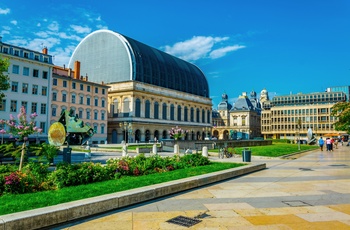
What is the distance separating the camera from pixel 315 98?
141375 mm

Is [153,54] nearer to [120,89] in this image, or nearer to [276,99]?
[120,89]

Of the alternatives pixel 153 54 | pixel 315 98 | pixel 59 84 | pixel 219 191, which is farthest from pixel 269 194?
pixel 315 98

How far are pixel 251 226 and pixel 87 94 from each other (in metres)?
64.9

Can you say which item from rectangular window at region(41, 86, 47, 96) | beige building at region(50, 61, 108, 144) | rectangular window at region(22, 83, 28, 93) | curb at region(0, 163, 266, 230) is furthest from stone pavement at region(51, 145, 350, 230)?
rectangular window at region(41, 86, 47, 96)

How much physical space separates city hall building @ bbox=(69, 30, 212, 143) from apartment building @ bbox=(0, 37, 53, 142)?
22.6 m

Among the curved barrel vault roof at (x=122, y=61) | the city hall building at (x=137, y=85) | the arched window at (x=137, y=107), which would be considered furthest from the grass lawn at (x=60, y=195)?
the curved barrel vault roof at (x=122, y=61)

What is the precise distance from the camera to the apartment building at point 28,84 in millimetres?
49578

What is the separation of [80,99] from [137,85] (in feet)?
70.3

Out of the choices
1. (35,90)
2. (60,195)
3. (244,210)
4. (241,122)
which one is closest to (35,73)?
(35,90)

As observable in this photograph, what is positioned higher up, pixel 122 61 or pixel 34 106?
pixel 122 61

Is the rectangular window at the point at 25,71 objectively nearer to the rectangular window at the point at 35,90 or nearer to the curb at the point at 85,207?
the rectangular window at the point at 35,90

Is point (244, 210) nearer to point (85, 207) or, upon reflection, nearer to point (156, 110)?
point (85, 207)

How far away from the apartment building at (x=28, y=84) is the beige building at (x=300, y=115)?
107 metres

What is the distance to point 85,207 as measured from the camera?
759cm
